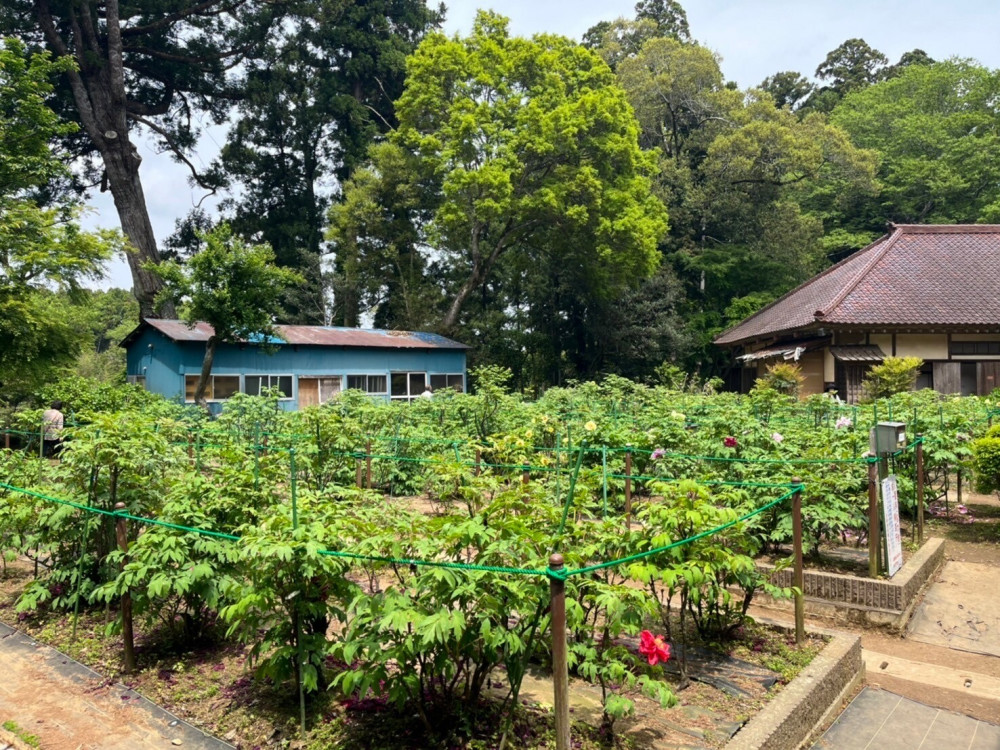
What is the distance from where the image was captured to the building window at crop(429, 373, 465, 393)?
76.1 feet

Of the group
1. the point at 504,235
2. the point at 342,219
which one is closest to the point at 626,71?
the point at 504,235

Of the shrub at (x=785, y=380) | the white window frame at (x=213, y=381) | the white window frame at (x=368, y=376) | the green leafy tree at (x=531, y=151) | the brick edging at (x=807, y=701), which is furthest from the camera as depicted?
the green leafy tree at (x=531, y=151)

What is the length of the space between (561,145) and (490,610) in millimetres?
23509

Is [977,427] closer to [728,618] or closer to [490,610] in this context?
[728,618]

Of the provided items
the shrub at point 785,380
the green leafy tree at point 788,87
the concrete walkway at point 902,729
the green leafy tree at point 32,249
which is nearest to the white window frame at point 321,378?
the green leafy tree at point 32,249

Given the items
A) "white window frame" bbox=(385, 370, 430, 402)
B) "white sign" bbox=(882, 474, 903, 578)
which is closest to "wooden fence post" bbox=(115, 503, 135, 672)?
"white sign" bbox=(882, 474, 903, 578)

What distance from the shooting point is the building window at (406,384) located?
22.1 m

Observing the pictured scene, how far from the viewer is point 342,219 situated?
27.7m

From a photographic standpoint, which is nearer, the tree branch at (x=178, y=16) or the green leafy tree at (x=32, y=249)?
the green leafy tree at (x=32, y=249)

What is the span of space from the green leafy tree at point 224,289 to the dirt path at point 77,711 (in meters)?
13.2

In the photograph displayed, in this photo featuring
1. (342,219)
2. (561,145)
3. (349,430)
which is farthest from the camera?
(342,219)

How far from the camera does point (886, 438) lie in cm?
511

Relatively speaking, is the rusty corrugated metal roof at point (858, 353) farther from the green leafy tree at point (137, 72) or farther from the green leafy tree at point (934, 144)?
the green leafy tree at point (137, 72)

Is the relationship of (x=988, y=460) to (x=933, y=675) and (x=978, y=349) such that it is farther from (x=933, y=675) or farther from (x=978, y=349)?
(x=978, y=349)
